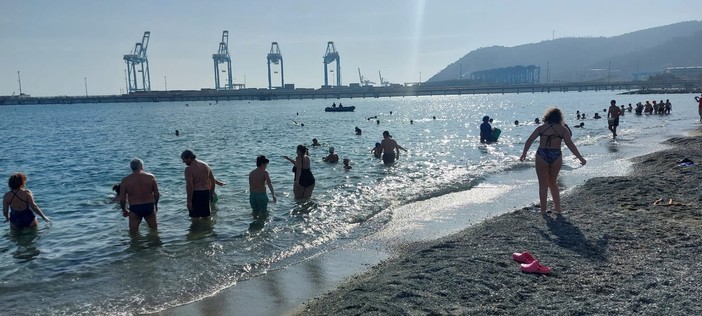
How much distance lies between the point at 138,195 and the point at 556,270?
646 centimetres

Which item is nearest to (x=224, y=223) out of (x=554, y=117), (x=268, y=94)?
(x=554, y=117)

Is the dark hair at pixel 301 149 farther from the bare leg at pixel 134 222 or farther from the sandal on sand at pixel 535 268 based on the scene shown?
the sandal on sand at pixel 535 268

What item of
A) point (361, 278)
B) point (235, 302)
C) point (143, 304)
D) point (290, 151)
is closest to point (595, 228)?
point (361, 278)

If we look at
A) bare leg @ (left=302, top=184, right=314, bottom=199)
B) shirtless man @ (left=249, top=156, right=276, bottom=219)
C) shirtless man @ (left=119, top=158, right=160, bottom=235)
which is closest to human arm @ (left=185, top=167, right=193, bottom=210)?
shirtless man @ (left=119, top=158, right=160, bottom=235)

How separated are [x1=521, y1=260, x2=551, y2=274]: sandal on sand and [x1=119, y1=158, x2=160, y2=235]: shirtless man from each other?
5822mm

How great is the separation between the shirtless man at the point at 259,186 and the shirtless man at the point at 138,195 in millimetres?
2037

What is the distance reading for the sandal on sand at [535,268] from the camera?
5.54 meters

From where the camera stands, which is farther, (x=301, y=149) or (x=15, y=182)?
(x=301, y=149)

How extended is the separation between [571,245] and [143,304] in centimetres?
524

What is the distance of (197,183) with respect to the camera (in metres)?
9.15

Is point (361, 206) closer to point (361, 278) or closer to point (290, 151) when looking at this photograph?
point (361, 278)

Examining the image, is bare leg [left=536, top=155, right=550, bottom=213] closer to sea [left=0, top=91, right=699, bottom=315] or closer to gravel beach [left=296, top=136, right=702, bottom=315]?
gravel beach [left=296, top=136, right=702, bottom=315]

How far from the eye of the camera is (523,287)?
16.9 feet

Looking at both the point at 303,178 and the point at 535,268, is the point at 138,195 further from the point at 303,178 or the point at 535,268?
the point at 535,268
